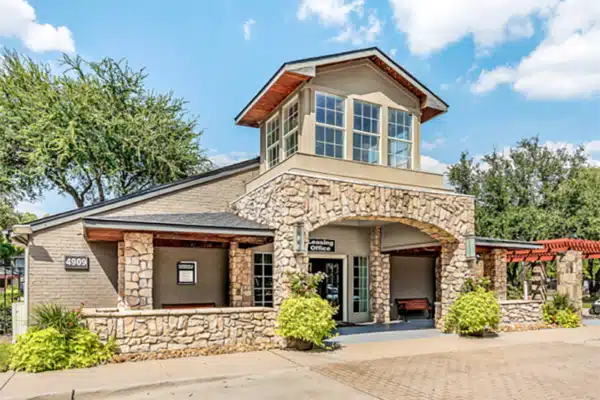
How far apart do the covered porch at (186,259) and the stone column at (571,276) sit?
32.4 feet

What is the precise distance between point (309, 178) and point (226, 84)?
11.2m

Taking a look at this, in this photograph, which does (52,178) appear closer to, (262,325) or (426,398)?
(262,325)

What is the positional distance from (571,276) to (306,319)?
10.6 meters

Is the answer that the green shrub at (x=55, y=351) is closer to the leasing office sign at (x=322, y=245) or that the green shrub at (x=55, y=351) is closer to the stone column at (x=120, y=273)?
the stone column at (x=120, y=273)

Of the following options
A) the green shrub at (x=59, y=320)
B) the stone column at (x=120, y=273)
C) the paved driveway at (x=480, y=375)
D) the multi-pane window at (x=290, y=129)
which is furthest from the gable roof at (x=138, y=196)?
the paved driveway at (x=480, y=375)

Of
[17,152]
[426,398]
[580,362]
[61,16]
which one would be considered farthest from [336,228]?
[17,152]

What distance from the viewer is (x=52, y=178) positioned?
65.6ft

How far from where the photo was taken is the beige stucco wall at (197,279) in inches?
501

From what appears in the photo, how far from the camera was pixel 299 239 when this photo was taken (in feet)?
33.1

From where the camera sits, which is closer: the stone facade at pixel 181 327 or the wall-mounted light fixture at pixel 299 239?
the stone facade at pixel 181 327

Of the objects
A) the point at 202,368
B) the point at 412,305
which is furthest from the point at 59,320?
the point at 412,305

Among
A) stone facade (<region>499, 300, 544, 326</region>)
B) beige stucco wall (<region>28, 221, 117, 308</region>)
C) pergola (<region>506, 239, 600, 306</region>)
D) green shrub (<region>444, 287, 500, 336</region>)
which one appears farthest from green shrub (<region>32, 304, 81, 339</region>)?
pergola (<region>506, 239, 600, 306</region>)

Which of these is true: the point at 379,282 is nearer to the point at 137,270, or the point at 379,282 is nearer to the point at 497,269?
the point at 497,269

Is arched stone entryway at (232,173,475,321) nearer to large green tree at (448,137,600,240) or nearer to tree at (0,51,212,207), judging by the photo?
tree at (0,51,212,207)
